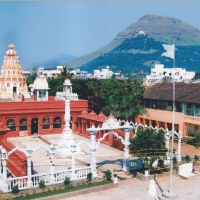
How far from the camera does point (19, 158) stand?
20250 millimetres

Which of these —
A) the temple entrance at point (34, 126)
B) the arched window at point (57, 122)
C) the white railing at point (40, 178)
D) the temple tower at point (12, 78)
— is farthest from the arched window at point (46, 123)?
the white railing at point (40, 178)

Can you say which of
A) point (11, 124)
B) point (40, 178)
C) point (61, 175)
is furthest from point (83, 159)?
point (11, 124)

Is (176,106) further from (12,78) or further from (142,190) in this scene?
(12,78)

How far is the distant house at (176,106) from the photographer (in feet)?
115

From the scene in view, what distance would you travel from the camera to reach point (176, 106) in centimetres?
3772

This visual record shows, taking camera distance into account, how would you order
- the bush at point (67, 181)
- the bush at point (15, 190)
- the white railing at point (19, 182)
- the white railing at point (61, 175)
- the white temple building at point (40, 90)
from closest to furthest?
1. the bush at point (15, 190)
2. the white railing at point (19, 182)
3. the bush at point (67, 181)
4. the white railing at point (61, 175)
5. the white temple building at point (40, 90)

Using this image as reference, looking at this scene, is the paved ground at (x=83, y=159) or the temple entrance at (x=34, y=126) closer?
the paved ground at (x=83, y=159)

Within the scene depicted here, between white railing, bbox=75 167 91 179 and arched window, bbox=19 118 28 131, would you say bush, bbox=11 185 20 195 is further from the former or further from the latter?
arched window, bbox=19 118 28 131

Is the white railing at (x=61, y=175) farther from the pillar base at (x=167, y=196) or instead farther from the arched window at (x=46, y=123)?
the arched window at (x=46, y=123)

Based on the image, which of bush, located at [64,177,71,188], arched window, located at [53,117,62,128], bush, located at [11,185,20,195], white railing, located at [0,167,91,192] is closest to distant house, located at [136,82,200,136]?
arched window, located at [53,117,62,128]

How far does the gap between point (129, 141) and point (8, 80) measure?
25.9 meters

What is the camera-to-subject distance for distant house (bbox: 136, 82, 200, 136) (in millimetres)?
35188

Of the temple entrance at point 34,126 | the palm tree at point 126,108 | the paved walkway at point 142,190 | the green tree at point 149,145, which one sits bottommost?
the paved walkway at point 142,190

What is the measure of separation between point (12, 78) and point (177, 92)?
21.8 meters
